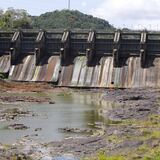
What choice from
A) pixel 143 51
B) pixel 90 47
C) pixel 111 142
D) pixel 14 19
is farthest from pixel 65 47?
pixel 14 19

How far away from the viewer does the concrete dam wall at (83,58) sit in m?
89.0

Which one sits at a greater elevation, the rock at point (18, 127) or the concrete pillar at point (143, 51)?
the concrete pillar at point (143, 51)

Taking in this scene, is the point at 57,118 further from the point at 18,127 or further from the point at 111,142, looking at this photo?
the point at 111,142

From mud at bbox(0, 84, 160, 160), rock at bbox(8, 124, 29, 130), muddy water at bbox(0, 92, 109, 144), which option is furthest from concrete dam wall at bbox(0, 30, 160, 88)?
rock at bbox(8, 124, 29, 130)

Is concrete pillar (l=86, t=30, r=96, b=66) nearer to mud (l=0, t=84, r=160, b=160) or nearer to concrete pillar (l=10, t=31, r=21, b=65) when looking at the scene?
concrete pillar (l=10, t=31, r=21, b=65)

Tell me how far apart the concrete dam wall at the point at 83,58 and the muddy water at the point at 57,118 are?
396 inches

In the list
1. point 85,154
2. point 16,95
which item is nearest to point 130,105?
point 16,95

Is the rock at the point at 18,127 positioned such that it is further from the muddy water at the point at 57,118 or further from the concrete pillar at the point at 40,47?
the concrete pillar at the point at 40,47

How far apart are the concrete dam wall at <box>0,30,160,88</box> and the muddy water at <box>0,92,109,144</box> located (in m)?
10.1

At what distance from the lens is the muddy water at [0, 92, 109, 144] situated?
46.2 m

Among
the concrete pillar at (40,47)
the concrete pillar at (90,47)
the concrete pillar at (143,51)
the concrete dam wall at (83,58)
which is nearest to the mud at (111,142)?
the concrete dam wall at (83,58)

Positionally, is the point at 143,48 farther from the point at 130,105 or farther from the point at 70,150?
the point at 70,150

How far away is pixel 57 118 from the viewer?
5666 cm

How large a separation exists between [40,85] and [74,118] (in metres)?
32.4
